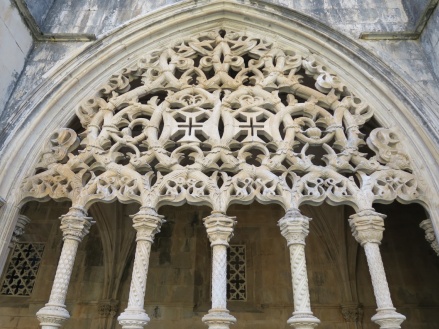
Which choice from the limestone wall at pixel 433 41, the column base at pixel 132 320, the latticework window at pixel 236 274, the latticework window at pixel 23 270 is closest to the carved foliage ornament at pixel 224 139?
the limestone wall at pixel 433 41

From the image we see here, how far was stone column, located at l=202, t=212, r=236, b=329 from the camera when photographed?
3.38 metres

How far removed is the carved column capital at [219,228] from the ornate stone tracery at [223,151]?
1 cm

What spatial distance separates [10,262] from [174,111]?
221 inches

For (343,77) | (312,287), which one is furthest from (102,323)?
(343,77)

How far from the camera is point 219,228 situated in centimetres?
382

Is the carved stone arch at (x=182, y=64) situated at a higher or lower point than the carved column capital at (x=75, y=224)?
higher

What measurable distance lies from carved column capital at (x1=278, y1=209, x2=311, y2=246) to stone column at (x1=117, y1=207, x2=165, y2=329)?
130 cm

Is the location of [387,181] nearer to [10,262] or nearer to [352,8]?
[352,8]

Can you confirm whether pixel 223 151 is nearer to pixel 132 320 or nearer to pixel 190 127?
pixel 190 127

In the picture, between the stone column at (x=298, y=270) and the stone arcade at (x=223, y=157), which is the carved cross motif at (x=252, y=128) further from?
the stone column at (x=298, y=270)

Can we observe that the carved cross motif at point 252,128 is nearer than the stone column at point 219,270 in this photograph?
No

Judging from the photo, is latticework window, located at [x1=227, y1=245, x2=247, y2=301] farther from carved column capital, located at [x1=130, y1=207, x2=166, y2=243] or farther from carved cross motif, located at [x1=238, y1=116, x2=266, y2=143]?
carved column capital, located at [x1=130, y1=207, x2=166, y2=243]

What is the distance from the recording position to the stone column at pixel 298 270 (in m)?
3.36

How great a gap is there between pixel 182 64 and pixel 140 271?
2922 millimetres
